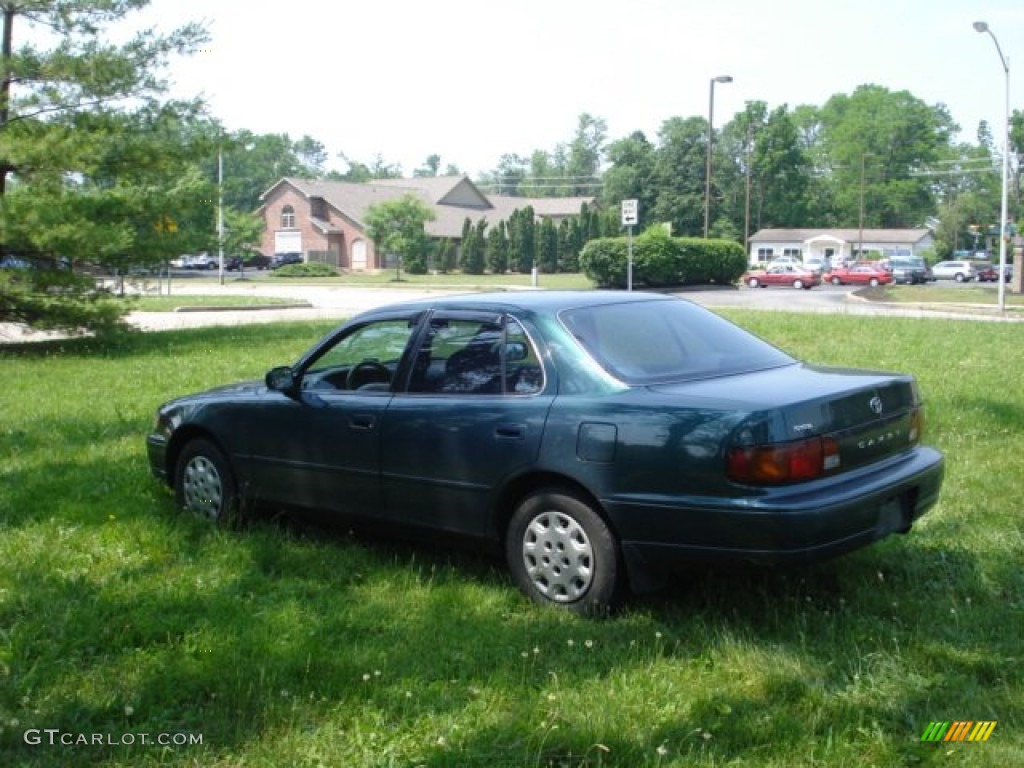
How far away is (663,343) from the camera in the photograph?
532 centimetres

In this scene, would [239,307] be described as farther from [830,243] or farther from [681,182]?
[830,243]

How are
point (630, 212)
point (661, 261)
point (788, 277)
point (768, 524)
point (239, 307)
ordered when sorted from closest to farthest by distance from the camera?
point (768, 524) < point (630, 212) < point (239, 307) < point (661, 261) < point (788, 277)

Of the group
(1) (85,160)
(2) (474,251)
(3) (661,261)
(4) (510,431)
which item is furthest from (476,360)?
(2) (474,251)

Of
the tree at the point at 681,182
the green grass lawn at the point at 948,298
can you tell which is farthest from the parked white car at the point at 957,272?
the tree at the point at 681,182

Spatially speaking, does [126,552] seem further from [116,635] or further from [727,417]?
[727,417]

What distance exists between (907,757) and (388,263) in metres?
73.4

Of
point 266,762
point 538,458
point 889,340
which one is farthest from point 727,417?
point 889,340

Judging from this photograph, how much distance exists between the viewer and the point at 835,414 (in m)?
4.57

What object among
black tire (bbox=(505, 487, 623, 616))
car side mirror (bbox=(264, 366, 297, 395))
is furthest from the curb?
black tire (bbox=(505, 487, 623, 616))

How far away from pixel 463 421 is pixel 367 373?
3.10ft

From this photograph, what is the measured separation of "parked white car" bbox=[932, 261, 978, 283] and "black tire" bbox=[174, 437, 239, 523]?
68.2 metres

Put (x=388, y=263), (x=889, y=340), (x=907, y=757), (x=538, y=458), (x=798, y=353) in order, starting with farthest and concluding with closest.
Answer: (x=388, y=263)
(x=889, y=340)
(x=798, y=353)
(x=538, y=458)
(x=907, y=757)

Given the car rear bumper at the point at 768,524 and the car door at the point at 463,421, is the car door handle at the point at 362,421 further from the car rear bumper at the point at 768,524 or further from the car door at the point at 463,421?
the car rear bumper at the point at 768,524

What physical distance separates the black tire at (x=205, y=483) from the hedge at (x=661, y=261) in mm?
39239
